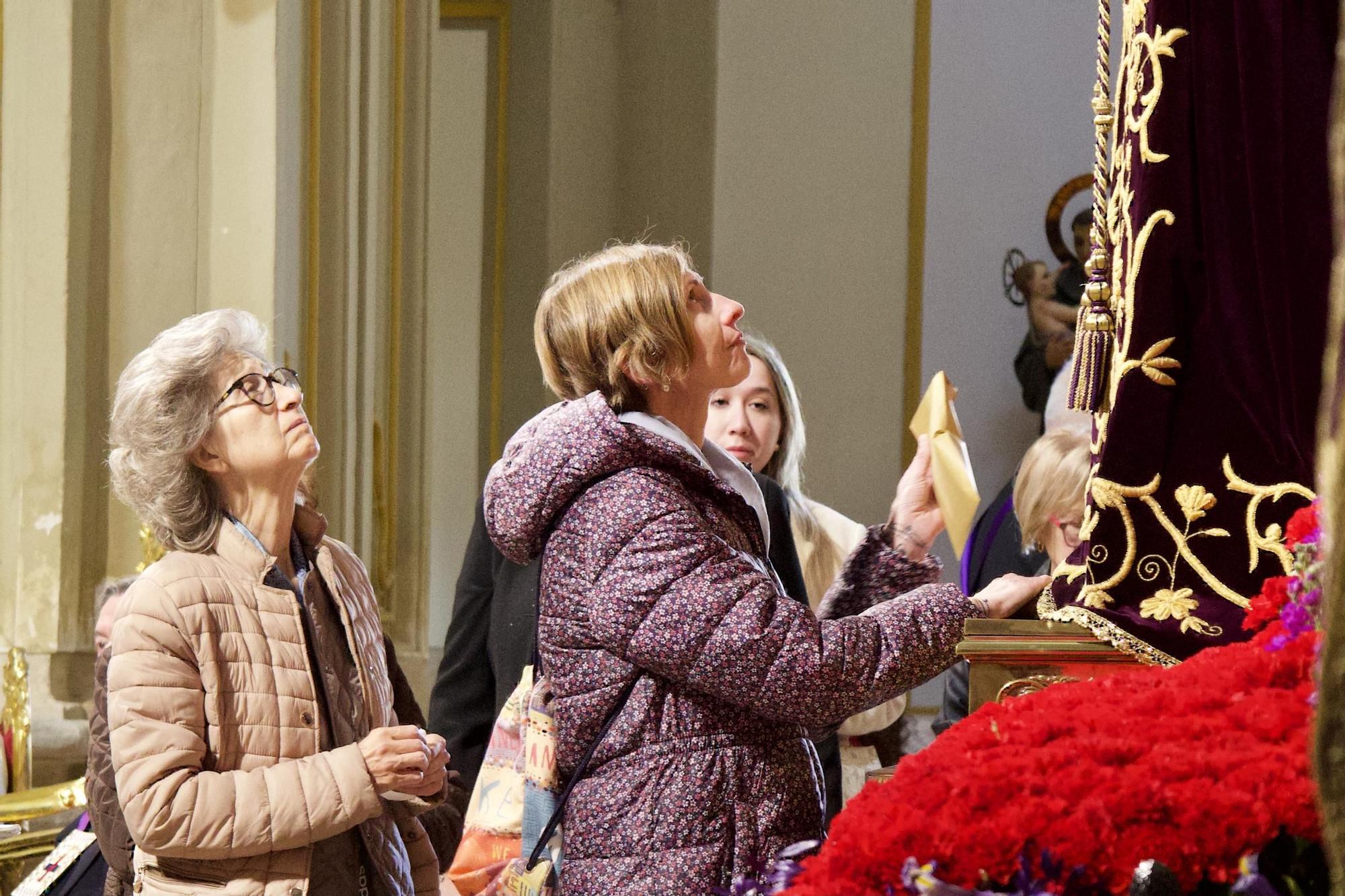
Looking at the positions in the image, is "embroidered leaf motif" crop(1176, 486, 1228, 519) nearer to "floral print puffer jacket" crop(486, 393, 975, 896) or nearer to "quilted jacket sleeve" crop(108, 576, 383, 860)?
"floral print puffer jacket" crop(486, 393, 975, 896)

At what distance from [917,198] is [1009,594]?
5957mm

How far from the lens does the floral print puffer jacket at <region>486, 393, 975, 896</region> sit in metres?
2.04

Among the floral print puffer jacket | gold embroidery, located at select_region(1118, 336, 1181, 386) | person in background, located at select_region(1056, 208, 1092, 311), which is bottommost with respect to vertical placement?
the floral print puffer jacket

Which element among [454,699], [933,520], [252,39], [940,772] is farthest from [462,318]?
[940,772]

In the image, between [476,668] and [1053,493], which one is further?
[476,668]

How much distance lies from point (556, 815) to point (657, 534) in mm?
417

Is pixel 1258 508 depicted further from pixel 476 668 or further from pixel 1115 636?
pixel 476 668

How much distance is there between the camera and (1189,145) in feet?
6.50

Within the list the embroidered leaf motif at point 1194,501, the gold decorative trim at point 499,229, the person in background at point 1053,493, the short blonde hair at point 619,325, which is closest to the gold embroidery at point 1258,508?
the embroidered leaf motif at point 1194,501

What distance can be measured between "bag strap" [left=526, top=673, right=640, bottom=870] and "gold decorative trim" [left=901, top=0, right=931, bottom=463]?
5861 millimetres

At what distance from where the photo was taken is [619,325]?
88.7 inches

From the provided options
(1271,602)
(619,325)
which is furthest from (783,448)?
(1271,602)

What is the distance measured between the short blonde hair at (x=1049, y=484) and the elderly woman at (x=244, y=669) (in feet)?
4.15

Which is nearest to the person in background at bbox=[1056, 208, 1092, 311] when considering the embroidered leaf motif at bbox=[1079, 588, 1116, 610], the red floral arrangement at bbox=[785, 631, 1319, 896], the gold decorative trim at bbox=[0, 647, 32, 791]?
the gold decorative trim at bbox=[0, 647, 32, 791]
